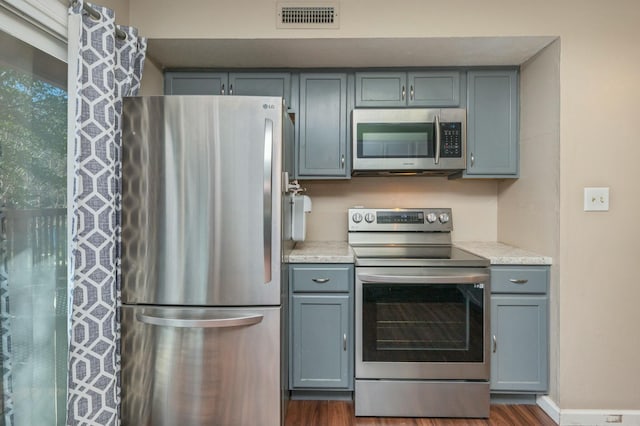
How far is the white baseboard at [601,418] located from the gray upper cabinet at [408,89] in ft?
6.35

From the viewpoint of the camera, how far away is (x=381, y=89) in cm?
247

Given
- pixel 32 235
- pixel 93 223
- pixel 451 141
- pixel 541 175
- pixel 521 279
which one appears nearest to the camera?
pixel 32 235

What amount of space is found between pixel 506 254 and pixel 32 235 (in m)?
2.36

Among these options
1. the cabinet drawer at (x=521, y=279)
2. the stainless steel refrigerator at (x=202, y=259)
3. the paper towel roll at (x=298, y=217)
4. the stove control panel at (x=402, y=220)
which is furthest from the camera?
the stove control panel at (x=402, y=220)

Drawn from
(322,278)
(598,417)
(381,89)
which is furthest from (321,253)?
(598,417)

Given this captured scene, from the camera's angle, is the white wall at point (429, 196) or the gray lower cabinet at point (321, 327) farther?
the white wall at point (429, 196)

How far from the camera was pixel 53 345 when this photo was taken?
159 centimetres

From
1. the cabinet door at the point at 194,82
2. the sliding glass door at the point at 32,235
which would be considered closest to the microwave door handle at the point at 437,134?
the cabinet door at the point at 194,82

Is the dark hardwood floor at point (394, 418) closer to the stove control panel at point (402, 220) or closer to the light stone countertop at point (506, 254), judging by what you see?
the light stone countertop at point (506, 254)

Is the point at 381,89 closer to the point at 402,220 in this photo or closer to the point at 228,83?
the point at 402,220

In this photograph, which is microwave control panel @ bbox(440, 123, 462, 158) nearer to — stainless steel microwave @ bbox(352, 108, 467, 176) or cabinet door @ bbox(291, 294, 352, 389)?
stainless steel microwave @ bbox(352, 108, 467, 176)

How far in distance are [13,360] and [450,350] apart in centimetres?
199

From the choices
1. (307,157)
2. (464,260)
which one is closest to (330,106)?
(307,157)

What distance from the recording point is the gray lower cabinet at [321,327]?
2111mm
